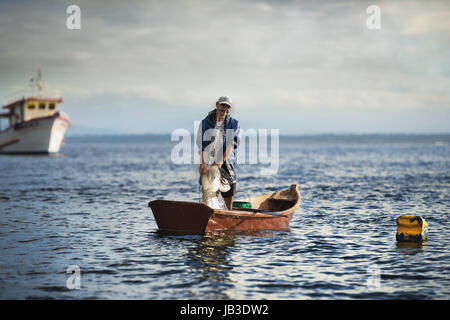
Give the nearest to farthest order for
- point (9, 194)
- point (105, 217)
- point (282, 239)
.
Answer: point (282, 239) < point (105, 217) < point (9, 194)

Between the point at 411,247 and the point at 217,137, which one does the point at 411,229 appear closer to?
the point at 411,247

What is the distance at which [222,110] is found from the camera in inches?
423

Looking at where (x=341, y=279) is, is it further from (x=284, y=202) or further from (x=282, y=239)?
(x=284, y=202)

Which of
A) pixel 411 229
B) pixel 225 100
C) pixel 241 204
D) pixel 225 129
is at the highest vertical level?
pixel 225 100

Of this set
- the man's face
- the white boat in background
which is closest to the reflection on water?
the man's face

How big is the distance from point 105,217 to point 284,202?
589cm

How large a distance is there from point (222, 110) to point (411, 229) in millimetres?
5320

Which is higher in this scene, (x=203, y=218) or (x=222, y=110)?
(x=222, y=110)

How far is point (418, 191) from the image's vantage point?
23.3m

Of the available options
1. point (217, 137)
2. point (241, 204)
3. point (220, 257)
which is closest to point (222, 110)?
point (217, 137)
